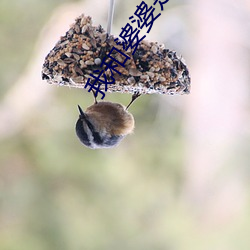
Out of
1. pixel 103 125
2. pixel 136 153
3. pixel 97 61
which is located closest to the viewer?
pixel 97 61

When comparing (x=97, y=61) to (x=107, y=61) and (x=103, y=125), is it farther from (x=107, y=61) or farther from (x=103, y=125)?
(x=103, y=125)

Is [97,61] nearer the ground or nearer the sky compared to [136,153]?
nearer the ground

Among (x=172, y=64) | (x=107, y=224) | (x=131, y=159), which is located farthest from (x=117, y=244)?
(x=172, y=64)

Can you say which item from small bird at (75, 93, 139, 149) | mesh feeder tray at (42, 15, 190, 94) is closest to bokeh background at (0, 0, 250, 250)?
small bird at (75, 93, 139, 149)

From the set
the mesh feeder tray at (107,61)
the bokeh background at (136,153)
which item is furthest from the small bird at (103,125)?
the bokeh background at (136,153)

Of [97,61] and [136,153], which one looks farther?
[136,153]

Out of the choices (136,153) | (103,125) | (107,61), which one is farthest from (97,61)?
(136,153)

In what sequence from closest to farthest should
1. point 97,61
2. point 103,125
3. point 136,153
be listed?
point 97,61
point 103,125
point 136,153
